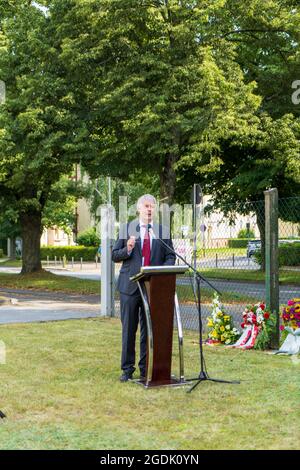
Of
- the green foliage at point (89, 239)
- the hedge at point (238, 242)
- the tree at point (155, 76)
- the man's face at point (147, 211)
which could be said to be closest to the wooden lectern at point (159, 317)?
the man's face at point (147, 211)

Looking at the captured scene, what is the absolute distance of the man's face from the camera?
24.8 ft

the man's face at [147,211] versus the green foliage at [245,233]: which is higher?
the man's face at [147,211]

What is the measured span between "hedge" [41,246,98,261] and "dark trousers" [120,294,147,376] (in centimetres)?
4899

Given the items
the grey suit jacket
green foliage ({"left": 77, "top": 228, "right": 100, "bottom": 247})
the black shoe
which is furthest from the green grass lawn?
green foliage ({"left": 77, "top": 228, "right": 100, "bottom": 247})

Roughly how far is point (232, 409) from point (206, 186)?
23.6m

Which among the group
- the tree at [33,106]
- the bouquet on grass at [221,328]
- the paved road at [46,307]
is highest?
the tree at [33,106]

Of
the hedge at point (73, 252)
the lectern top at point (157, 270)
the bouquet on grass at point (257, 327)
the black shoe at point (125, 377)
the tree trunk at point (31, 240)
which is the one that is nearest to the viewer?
the lectern top at point (157, 270)

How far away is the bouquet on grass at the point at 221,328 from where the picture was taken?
10555 mm

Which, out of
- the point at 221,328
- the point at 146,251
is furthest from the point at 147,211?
the point at 221,328

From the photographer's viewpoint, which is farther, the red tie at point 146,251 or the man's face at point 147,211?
the red tie at point 146,251

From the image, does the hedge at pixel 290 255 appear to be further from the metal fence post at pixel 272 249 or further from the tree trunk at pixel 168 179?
the tree trunk at pixel 168 179

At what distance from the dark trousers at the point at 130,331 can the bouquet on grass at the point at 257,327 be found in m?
2.43

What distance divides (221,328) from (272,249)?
1468mm

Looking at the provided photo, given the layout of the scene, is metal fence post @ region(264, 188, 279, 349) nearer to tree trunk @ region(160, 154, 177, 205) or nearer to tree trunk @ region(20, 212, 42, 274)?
tree trunk @ region(160, 154, 177, 205)
